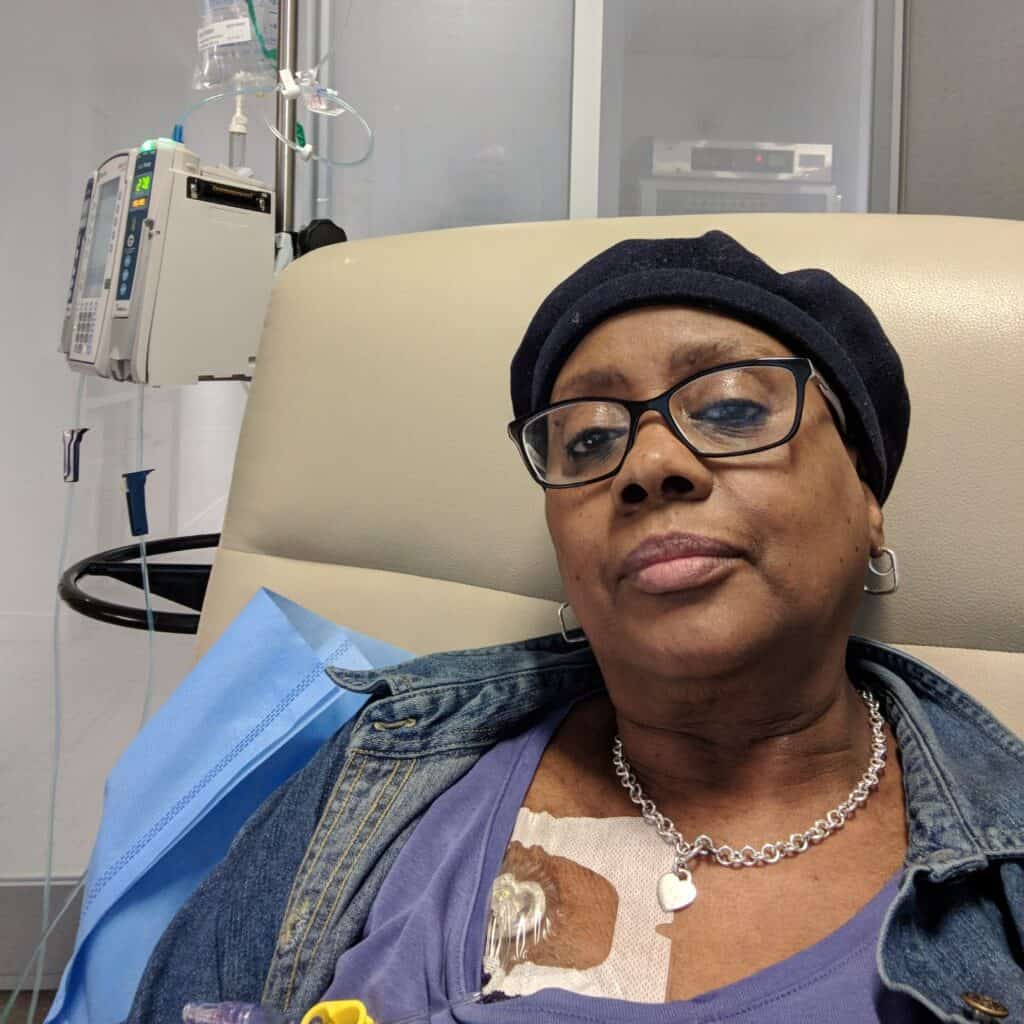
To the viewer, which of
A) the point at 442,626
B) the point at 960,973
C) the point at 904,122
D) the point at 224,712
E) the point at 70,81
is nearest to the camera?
the point at 960,973

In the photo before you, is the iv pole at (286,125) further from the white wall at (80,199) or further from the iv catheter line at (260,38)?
the white wall at (80,199)

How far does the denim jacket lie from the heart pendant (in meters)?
0.15

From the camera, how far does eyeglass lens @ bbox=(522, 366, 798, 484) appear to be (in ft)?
2.47

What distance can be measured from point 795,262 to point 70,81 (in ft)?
5.36

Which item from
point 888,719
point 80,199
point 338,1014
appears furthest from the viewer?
point 80,199

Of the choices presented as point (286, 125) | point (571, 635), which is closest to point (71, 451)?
point (286, 125)

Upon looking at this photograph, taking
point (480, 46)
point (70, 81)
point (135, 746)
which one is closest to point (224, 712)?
point (135, 746)

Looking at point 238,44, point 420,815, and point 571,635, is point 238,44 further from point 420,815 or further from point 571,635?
point 420,815

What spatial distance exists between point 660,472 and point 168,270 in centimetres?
88

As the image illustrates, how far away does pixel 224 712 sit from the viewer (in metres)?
0.93

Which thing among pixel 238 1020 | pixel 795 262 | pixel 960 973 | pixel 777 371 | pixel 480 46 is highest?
pixel 480 46

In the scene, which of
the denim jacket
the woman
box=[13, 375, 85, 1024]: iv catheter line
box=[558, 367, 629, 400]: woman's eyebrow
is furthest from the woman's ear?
box=[13, 375, 85, 1024]: iv catheter line

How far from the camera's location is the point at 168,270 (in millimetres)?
1319

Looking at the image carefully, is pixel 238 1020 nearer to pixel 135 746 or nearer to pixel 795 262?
pixel 135 746
